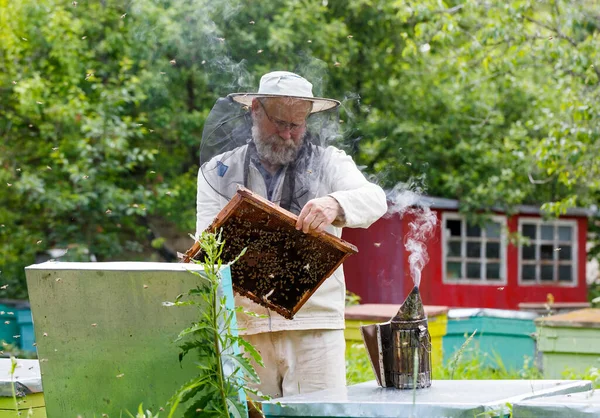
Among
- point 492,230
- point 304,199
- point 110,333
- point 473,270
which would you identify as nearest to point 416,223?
point 304,199

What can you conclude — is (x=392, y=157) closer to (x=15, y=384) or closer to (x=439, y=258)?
(x=439, y=258)

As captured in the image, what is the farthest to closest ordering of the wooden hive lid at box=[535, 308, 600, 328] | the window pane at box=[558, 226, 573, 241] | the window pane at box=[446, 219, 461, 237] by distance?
1. the window pane at box=[558, 226, 573, 241]
2. the window pane at box=[446, 219, 461, 237]
3. the wooden hive lid at box=[535, 308, 600, 328]

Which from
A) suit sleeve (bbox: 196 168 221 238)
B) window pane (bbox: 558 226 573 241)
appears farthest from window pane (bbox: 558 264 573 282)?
suit sleeve (bbox: 196 168 221 238)

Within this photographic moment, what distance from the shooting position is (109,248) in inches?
411

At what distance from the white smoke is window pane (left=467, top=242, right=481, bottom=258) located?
33.7 feet

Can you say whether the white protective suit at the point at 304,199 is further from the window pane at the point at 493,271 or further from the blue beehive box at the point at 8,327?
the window pane at the point at 493,271

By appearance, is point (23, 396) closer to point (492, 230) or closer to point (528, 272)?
point (492, 230)

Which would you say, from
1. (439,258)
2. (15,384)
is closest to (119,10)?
(439,258)

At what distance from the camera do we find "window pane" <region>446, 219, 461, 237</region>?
1394 centimetres

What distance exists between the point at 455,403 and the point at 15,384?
1394 mm

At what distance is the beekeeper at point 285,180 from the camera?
341cm

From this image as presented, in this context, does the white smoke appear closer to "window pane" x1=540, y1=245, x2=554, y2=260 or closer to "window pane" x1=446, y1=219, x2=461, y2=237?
"window pane" x1=446, y1=219, x2=461, y2=237

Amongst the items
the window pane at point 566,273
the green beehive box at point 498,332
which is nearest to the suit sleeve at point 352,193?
the green beehive box at point 498,332

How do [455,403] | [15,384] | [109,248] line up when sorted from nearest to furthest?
[455,403] < [15,384] < [109,248]
